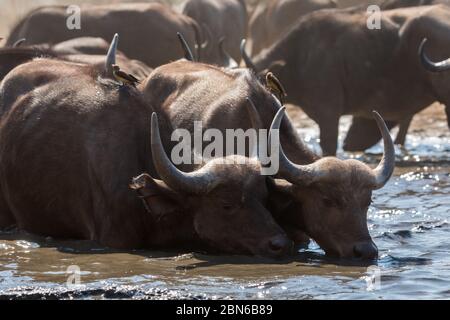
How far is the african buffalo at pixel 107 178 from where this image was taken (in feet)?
30.2

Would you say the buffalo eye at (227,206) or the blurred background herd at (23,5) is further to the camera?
the blurred background herd at (23,5)

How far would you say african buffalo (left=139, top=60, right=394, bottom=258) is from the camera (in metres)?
9.34

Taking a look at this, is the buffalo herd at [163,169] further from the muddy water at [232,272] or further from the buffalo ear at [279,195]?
the muddy water at [232,272]

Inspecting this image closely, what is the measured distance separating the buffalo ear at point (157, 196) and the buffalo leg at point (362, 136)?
8509 mm

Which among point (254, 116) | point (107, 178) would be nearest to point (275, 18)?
point (254, 116)

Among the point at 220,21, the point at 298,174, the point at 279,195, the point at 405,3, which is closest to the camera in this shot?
the point at 298,174

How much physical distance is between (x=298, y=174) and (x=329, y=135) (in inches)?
311

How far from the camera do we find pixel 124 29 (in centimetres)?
1919

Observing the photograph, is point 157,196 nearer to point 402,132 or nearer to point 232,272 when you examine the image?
point 232,272

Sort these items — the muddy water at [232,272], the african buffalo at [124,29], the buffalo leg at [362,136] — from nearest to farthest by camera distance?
the muddy water at [232,272] → the buffalo leg at [362,136] → the african buffalo at [124,29]

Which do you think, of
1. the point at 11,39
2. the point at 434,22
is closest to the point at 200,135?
the point at 434,22

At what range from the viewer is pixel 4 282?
8312 mm

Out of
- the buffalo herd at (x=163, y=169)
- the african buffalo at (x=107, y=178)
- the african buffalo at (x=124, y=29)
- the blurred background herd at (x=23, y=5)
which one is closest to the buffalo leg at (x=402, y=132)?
the african buffalo at (x=124, y=29)
